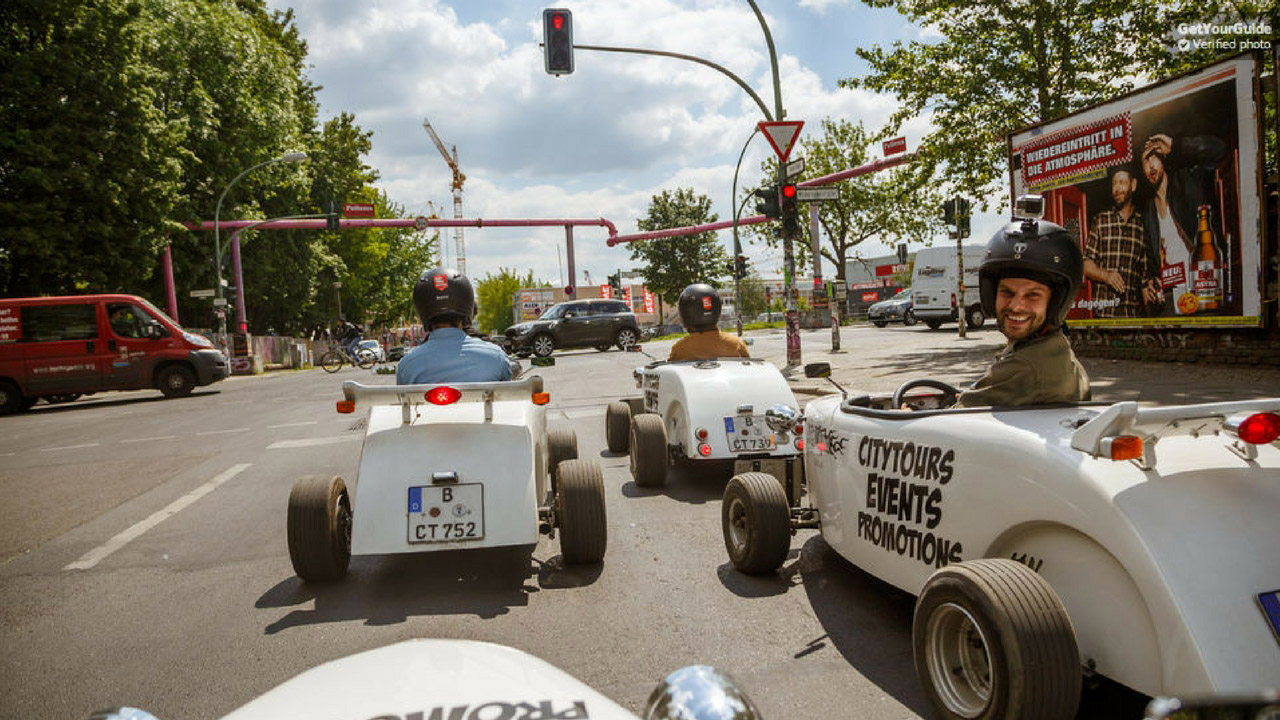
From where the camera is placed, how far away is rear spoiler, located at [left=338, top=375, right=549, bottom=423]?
4.26 meters

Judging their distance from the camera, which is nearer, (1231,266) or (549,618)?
(549,618)

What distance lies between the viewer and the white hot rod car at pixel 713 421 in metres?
6.27

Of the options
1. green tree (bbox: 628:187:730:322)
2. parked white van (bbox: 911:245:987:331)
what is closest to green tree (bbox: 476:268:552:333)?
green tree (bbox: 628:187:730:322)

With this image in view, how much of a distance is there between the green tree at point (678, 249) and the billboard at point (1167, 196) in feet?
163

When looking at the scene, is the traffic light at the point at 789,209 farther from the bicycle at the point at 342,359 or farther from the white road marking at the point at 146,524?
the bicycle at the point at 342,359

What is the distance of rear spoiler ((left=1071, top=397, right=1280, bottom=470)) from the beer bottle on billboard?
34.4ft

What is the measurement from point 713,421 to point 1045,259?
331cm

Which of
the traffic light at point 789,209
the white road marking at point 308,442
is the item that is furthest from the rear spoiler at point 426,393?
the traffic light at point 789,209

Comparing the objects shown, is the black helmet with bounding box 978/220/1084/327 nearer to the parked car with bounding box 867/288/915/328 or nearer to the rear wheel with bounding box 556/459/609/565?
the rear wheel with bounding box 556/459/609/565

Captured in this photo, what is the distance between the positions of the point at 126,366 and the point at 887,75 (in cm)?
1862

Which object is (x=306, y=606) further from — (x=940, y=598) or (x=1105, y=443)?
(x=1105, y=443)

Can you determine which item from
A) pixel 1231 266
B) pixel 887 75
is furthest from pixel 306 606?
pixel 887 75

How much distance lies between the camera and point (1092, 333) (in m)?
13.8

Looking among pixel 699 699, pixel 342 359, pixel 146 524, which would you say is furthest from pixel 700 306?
pixel 342 359
